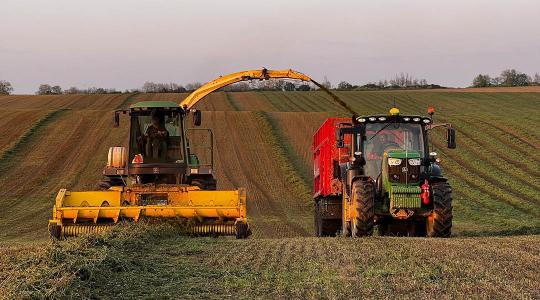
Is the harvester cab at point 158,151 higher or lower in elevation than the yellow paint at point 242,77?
lower

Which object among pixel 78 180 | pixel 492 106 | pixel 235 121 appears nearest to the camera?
pixel 78 180

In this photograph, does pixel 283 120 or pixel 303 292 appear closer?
pixel 303 292

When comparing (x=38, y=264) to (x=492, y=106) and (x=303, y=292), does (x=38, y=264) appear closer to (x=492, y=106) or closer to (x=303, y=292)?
(x=303, y=292)

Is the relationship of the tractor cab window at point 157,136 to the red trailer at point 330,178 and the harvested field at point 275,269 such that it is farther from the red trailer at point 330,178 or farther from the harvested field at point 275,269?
the harvested field at point 275,269

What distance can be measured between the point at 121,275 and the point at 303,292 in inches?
86.8

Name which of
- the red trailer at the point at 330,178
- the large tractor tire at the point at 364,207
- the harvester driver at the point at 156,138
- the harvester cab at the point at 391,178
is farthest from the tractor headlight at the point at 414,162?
the harvester driver at the point at 156,138

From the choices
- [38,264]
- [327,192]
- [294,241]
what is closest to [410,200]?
[294,241]

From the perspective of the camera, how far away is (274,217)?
23.2 m

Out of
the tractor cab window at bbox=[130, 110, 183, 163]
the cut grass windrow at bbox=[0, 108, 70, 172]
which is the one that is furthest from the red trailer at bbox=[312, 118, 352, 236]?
the cut grass windrow at bbox=[0, 108, 70, 172]

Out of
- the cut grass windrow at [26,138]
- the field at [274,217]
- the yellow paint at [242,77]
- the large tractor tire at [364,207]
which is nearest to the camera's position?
the field at [274,217]

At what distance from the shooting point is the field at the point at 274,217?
7.99 metres

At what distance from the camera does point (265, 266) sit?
31.2 feet

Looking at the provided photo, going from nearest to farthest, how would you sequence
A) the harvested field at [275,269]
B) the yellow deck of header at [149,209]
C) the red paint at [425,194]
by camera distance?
the harvested field at [275,269] < the red paint at [425,194] < the yellow deck of header at [149,209]

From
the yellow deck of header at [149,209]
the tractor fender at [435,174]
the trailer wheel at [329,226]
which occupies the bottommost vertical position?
the trailer wheel at [329,226]
